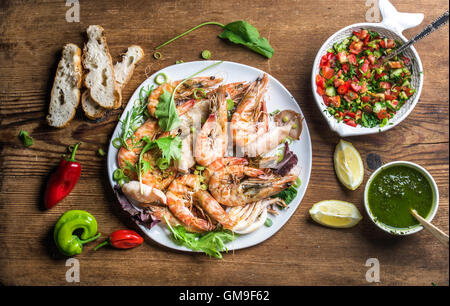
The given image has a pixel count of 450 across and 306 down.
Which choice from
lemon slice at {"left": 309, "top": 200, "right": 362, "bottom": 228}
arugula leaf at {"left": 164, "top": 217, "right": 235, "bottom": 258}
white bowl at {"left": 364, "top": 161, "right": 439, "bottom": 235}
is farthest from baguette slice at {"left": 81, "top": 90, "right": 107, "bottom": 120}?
white bowl at {"left": 364, "top": 161, "right": 439, "bottom": 235}

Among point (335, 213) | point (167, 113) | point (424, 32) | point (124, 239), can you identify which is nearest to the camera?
point (424, 32)

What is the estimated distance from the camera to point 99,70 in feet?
10.5

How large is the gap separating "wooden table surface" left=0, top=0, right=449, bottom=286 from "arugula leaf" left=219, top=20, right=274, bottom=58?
0.10 metres

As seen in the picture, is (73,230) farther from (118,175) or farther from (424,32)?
(424,32)

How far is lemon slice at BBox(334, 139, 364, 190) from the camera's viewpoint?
10.5 ft

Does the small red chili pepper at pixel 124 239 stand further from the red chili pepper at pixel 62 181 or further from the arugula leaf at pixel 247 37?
the arugula leaf at pixel 247 37

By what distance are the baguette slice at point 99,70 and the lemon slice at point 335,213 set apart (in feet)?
7.03

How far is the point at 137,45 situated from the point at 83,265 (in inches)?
85.8

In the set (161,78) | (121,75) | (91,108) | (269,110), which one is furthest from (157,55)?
(269,110)

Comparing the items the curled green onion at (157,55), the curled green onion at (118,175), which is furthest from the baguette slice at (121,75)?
the curled green onion at (118,175)

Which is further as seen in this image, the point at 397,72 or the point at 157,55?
the point at 157,55

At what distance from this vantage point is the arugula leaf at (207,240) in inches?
120

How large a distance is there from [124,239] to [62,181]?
2.58 ft
